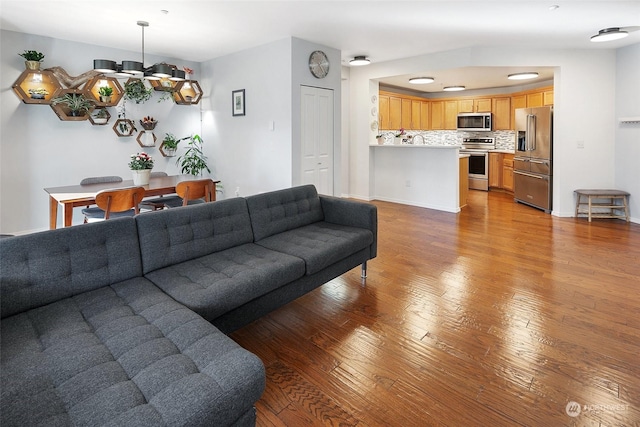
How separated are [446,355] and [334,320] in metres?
0.81

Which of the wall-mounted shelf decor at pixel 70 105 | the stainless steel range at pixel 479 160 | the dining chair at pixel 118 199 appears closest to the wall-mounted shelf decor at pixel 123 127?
the wall-mounted shelf decor at pixel 70 105

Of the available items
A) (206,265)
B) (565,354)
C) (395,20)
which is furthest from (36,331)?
(395,20)

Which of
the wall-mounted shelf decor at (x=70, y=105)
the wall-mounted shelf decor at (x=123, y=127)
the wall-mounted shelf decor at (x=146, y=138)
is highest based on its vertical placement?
the wall-mounted shelf decor at (x=70, y=105)

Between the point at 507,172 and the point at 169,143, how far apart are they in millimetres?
7085

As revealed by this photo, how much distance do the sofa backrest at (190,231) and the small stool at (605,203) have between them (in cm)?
543

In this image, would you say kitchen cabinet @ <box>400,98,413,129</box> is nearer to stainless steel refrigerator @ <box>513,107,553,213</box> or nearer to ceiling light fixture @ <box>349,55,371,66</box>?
stainless steel refrigerator @ <box>513,107,553,213</box>

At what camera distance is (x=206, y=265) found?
8.14ft

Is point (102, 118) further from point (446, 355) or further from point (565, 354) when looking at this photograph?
point (565, 354)

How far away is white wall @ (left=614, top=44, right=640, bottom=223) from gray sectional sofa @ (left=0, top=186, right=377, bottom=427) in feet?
15.9

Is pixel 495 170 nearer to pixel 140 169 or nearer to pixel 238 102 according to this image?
pixel 238 102

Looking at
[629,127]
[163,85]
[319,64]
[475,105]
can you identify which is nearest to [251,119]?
[319,64]

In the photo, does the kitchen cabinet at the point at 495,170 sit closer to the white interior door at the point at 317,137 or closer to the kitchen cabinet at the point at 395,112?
the kitchen cabinet at the point at 395,112

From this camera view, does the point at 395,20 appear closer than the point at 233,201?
No

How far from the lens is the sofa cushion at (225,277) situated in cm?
203
